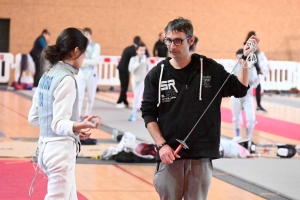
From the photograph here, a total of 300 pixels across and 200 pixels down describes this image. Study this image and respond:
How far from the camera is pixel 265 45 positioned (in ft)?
84.6

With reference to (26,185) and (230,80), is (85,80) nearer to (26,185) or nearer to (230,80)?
(26,185)

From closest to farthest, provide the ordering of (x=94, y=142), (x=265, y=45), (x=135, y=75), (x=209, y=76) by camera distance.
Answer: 1. (x=209, y=76)
2. (x=94, y=142)
3. (x=135, y=75)
4. (x=265, y=45)

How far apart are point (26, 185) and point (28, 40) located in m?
16.2

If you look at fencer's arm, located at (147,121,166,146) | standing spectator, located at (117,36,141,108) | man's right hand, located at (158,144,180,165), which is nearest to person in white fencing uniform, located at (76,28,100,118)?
standing spectator, located at (117,36,141,108)

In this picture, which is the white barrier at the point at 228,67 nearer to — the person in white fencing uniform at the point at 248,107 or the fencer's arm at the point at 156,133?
the person in white fencing uniform at the point at 248,107

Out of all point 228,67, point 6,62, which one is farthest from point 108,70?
point 228,67

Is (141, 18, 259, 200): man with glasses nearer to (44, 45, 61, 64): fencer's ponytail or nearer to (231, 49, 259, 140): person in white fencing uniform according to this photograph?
(44, 45, 61, 64): fencer's ponytail

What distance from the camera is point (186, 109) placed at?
4531mm

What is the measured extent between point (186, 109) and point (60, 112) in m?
0.85

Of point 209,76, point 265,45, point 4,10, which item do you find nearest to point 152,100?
point 209,76

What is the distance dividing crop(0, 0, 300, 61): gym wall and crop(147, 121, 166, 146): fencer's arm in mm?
19490

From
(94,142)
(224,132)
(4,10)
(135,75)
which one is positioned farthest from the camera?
(4,10)

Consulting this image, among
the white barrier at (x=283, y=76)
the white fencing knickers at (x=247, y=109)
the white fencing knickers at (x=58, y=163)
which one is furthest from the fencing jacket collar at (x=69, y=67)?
the white barrier at (x=283, y=76)

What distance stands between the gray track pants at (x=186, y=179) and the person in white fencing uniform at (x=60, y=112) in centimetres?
62
